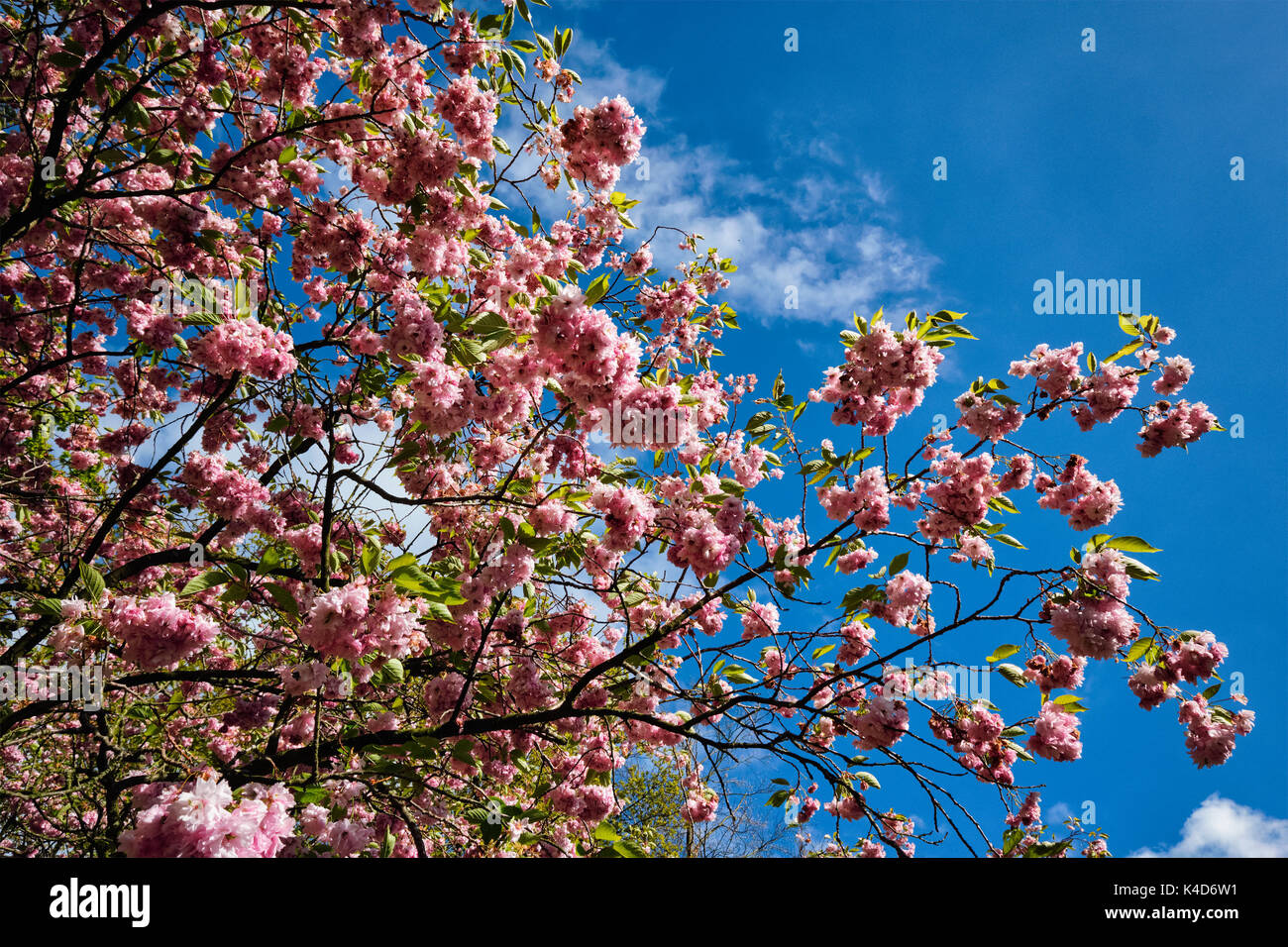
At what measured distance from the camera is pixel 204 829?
1713 millimetres

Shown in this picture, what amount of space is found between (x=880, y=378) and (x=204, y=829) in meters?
3.32

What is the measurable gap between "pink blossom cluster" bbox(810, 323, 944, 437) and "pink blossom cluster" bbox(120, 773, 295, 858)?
3180mm

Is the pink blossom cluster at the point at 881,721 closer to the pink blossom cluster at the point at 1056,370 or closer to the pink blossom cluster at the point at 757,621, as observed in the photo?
the pink blossom cluster at the point at 757,621

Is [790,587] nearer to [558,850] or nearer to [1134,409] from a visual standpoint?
[558,850]

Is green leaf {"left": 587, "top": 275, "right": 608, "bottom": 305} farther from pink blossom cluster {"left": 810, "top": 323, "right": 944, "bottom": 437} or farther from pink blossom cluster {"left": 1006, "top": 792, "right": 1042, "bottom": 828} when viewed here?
pink blossom cluster {"left": 1006, "top": 792, "right": 1042, "bottom": 828}

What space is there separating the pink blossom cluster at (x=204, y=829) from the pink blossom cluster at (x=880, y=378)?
318cm

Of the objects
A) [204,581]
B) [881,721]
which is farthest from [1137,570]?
[204,581]

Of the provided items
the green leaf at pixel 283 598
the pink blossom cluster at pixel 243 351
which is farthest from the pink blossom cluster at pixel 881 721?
the pink blossom cluster at pixel 243 351

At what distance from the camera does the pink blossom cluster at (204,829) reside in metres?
1.71

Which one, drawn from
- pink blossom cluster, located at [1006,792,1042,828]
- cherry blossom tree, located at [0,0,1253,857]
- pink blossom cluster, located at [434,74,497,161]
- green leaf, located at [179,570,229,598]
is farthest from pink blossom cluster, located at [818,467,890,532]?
green leaf, located at [179,570,229,598]

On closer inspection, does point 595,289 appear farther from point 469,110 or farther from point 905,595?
point 905,595

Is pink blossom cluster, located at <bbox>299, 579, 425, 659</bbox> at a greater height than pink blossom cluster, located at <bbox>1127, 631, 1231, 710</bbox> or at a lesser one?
greater

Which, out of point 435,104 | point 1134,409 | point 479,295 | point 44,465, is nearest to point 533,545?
point 479,295

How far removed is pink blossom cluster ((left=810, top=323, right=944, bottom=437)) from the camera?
329cm
